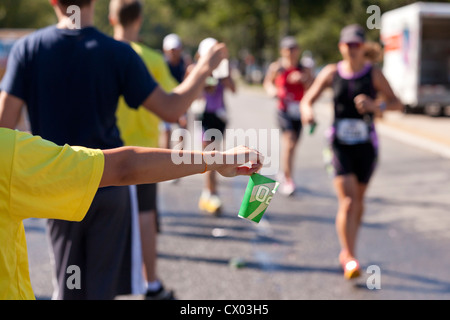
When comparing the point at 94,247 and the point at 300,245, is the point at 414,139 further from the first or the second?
the point at 94,247

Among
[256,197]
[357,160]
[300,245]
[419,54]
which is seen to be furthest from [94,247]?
[419,54]

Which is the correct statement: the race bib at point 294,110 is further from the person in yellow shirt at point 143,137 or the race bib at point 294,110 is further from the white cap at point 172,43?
the person in yellow shirt at point 143,137

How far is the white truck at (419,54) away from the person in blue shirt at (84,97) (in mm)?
16562

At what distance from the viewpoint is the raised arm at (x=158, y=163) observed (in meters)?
1.90

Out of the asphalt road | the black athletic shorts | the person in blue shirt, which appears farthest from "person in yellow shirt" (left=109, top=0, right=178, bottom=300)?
the black athletic shorts

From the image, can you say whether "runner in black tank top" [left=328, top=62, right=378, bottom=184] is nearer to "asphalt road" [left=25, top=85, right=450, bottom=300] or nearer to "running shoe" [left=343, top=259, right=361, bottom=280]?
"running shoe" [left=343, top=259, right=361, bottom=280]

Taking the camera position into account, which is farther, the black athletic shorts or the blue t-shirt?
the black athletic shorts

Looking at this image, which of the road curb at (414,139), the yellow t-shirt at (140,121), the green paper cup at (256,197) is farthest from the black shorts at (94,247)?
the road curb at (414,139)

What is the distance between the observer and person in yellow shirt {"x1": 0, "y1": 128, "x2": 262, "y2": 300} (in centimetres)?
168

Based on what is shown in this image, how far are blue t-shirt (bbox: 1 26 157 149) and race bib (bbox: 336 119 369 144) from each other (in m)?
2.43

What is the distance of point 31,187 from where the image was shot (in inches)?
66.7

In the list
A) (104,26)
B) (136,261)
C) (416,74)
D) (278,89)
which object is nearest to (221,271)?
(136,261)

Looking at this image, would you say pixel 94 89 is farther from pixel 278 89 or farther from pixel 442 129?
pixel 442 129
